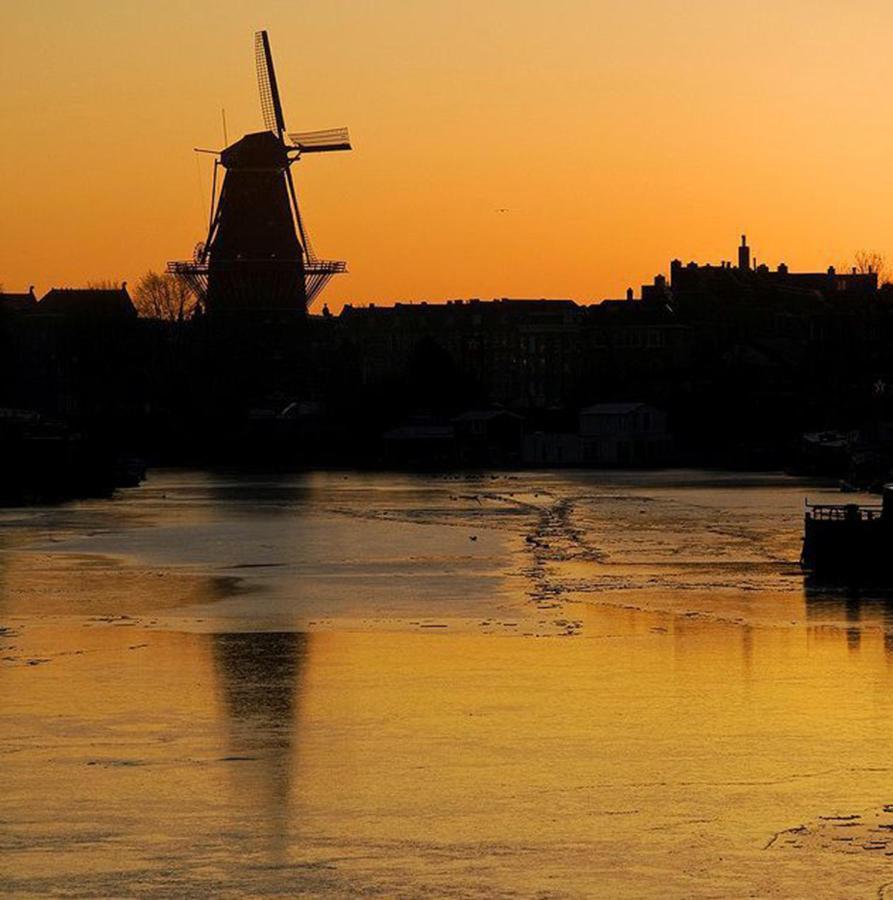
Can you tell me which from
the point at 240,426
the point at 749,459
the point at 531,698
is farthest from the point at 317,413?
the point at 531,698

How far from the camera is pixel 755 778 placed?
27.5 meters

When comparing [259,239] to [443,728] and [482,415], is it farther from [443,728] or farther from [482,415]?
[443,728]

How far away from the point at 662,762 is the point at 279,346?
486ft

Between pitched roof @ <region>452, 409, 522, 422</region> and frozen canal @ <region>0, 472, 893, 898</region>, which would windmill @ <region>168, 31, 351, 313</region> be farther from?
frozen canal @ <region>0, 472, 893, 898</region>

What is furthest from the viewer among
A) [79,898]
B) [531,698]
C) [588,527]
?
[588,527]

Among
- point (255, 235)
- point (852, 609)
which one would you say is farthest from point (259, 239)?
point (852, 609)

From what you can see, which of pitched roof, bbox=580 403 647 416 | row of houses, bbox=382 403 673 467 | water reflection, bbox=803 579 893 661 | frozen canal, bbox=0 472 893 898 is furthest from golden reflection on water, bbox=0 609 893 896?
pitched roof, bbox=580 403 647 416

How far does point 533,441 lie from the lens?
161875mm

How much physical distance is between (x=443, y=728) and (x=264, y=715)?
2.64 m

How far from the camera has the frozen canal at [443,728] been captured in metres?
23.4

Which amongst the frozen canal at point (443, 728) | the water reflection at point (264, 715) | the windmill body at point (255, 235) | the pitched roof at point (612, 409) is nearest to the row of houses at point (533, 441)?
the pitched roof at point (612, 409)

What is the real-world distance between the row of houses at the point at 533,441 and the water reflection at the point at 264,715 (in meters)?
116

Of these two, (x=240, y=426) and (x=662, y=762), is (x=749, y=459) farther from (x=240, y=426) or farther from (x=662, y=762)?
(x=662, y=762)

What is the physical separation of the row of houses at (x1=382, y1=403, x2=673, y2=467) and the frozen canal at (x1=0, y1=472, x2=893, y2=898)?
315 ft
